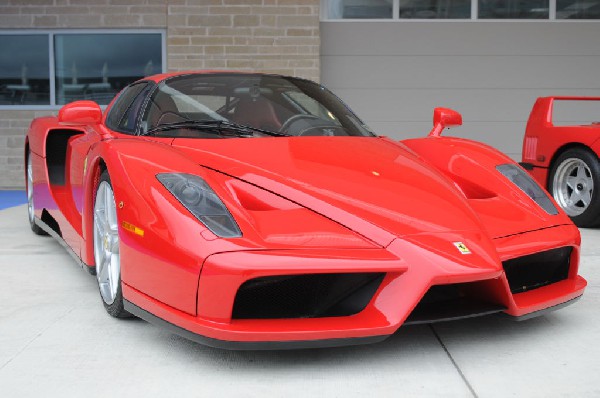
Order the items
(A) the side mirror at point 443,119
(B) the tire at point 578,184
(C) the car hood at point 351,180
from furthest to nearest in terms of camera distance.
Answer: (B) the tire at point 578,184
(A) the side mirror at point 443,119
(C) the car hood at point 351,180

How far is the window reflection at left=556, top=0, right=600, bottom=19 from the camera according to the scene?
388 inches

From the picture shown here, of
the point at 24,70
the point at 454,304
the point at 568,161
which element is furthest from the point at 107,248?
the point at 24,70

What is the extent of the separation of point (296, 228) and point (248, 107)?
4.07 feet

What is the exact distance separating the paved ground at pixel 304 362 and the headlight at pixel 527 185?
1.43ft

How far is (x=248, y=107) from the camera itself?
357 cm

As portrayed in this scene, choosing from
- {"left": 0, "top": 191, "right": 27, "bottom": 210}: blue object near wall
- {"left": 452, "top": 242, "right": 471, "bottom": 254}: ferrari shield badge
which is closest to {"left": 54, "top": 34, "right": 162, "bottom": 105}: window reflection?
{"left": 0, "top": 191, "right": 27, "bottom": 210}: blue object near wall

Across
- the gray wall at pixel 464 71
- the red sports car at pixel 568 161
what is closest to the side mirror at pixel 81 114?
the red sports car at pixel 568 161

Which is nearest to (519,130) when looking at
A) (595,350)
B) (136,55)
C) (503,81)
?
(503,81)

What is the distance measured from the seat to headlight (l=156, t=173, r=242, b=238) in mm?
770

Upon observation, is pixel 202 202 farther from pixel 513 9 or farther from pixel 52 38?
pixel 513 9

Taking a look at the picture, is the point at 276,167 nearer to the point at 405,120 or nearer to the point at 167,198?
the point at 167,198

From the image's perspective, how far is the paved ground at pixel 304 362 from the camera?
227cm

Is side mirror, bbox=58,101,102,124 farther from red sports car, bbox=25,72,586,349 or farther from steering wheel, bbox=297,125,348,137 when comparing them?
steering wheel, bbox=297,125,348,137

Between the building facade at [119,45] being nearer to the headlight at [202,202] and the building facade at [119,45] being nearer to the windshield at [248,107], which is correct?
the windshield at [248,107]
